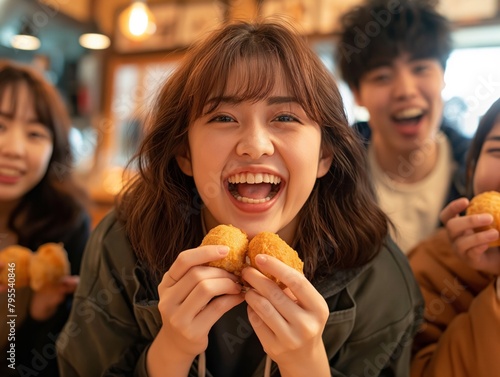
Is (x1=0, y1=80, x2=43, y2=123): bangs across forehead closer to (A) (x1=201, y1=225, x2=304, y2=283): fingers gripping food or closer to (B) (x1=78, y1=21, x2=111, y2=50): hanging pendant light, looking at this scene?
(A) (x1=201, y1=225, x2=304, y2=283): fingers gripping food

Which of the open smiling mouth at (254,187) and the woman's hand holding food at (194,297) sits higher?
the open smiling mouth at (254,187)

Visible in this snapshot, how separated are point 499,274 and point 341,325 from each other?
48 centimetres

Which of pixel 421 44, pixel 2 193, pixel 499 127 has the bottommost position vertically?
pixel 2 193

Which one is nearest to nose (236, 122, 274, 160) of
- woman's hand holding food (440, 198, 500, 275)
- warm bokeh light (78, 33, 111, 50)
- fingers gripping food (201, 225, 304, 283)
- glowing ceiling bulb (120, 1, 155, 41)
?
fingers gripping food (201, 225, 304, 283)

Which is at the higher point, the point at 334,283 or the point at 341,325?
the point at 334,283

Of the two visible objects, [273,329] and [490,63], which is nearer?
[273,329]

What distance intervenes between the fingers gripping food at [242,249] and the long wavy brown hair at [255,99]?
0.84 feet

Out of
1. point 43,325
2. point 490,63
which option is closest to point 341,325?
point 43,325

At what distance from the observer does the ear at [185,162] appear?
1.17 metres

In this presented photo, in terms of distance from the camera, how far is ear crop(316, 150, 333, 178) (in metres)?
1.18

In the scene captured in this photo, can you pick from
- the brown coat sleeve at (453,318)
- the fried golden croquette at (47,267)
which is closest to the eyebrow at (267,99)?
the brown coat sleeve at (453,318)

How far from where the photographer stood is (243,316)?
3.91 feet

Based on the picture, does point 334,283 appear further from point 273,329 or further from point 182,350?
point 182,350

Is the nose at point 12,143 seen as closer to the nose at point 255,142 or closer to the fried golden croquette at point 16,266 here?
the fried golden croquette at point 16,266
